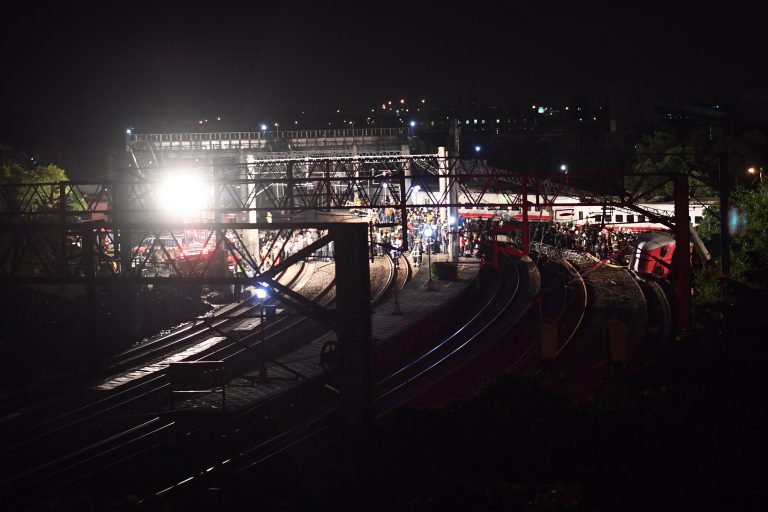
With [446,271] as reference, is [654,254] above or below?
above

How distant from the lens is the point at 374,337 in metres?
18.2

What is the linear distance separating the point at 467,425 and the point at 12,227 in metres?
8.41

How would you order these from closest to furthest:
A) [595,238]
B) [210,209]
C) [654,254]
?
1. [210,209]
2. [654,254]
3. [595,238]

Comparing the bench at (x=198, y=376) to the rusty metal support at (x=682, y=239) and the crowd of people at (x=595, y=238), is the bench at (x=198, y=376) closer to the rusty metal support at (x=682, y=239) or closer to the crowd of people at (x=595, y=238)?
the rusty metal support at (x=682, y=239)

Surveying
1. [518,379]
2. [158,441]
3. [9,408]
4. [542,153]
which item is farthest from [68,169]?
[518,379]

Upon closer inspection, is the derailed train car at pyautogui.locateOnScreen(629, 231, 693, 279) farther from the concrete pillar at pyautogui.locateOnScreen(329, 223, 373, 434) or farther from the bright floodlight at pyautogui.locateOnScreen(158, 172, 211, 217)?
the concrete pillar at pyautogui.locateOnScreen(329, 223, 373, 434)

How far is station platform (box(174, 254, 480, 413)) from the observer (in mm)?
14133

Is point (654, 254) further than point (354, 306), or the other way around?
point (654, 254)

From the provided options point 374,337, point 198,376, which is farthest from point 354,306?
point 374,337

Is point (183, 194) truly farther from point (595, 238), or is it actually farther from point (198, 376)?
point (595, 238)

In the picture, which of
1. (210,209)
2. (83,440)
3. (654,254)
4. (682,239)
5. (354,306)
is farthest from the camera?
(654,254)

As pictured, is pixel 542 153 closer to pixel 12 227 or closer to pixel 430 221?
pixel 430 221

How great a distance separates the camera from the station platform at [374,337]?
1413 centimetres

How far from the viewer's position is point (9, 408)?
15375mm
